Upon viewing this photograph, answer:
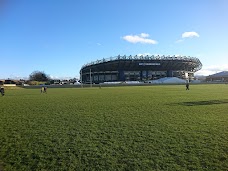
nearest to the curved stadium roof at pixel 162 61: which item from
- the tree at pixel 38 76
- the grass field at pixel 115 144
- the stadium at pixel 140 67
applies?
the stadium at pixel 140 67

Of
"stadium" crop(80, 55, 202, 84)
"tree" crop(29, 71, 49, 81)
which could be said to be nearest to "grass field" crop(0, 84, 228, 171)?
"stadium" crop(80, 55, 202, 84)

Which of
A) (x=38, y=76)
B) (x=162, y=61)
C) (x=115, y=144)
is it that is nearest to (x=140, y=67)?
(x=162, y=61)

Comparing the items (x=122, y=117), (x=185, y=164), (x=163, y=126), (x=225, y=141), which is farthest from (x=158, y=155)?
(x=122, y=117)

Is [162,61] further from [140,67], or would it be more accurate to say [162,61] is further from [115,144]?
[115,144]

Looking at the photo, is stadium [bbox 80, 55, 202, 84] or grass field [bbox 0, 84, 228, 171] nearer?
grass field [bbox 0, 84, 228, 171]

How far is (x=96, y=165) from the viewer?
6.24 metres

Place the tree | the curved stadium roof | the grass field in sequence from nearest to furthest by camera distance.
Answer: the grass field, the curved stadium roof, the tree

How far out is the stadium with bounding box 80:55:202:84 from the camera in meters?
117

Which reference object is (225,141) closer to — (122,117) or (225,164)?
(225,164)

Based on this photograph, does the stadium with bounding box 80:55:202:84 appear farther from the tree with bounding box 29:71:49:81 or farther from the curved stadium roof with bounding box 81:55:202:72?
the tree with bounding box 29:71:49:81

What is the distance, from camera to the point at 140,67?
396ft

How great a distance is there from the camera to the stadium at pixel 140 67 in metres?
117

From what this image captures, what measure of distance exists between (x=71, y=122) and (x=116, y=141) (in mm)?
3936

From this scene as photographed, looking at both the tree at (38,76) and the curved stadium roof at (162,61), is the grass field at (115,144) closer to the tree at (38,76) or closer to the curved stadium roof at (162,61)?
the curved stadium roof at (162,61)
